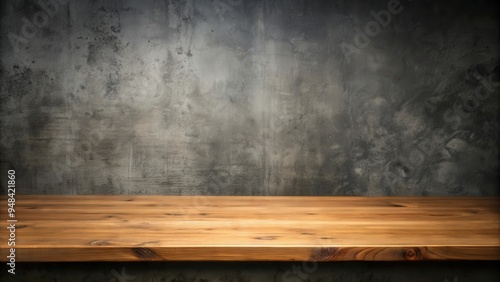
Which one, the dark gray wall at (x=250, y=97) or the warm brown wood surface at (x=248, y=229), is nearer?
the warm brown wood surface at (x=248, y=229)

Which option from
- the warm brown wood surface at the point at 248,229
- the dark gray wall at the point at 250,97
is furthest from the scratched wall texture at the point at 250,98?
the warm brown wood surface at the point at 248,229

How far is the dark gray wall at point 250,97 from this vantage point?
250 centimetres

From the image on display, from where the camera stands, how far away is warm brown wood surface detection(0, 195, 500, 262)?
150cm

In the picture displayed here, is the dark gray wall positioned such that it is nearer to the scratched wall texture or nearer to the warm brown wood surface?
the scratched wall texture

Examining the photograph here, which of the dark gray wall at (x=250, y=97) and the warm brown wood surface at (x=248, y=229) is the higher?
the dark gray wall at (x=250, y=97)

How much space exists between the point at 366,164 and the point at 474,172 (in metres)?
0.61

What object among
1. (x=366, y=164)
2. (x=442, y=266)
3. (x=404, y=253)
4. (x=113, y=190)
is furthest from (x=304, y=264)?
(x=113, y=190)

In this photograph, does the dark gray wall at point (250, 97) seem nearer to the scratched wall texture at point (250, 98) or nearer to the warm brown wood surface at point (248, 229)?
the scratched wall texture at point (250, 98)

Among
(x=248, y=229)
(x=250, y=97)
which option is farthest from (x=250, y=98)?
(x=248, y=229)

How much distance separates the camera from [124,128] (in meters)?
2.53

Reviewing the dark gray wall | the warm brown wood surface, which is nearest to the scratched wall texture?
the dark gray wall

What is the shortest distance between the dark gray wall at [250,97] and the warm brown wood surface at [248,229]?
19 centimetres

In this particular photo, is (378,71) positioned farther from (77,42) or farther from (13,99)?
(13,99)

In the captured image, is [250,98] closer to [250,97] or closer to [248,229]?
[250,97]
